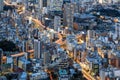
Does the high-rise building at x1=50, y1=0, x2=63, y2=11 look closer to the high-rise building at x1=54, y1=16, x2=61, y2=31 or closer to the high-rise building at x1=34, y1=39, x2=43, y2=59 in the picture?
the high-rise building at x1=54, y1=16, x2=61, y2=31

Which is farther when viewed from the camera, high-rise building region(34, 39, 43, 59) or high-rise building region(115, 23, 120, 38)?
high-rise building region(115, 23, 120, 38)

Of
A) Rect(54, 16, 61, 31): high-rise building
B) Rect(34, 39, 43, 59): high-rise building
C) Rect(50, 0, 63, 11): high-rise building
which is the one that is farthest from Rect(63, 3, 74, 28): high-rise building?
Rect(34, 39, 43, 59): high-rise building

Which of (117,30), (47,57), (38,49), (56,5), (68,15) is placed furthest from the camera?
(56,5)

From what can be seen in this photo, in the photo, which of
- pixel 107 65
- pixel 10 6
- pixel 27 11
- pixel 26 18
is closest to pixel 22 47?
pixel 107 65

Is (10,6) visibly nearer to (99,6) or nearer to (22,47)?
(99,6)

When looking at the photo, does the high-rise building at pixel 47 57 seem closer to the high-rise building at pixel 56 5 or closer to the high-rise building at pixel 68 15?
the high-rise building at pixel 68 15

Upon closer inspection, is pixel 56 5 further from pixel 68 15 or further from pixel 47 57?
pixel 47 57

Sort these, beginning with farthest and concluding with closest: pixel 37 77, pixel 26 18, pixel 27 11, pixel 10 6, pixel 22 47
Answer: pixel 10 6 → pixel 27 11 → pixel 26 18 → pixel 22 47 → pixel 37 77

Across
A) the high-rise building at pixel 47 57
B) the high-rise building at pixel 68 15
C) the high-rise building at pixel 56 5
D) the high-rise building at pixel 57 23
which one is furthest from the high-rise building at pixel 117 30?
the high-rise building at pixel 56 5

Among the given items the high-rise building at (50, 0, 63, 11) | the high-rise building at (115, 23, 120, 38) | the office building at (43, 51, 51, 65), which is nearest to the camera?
the office building at (43, 51, 51, 65)

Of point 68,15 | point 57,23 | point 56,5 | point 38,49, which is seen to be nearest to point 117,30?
point 57,23

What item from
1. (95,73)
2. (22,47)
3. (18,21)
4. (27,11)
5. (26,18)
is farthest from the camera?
(27,11)
